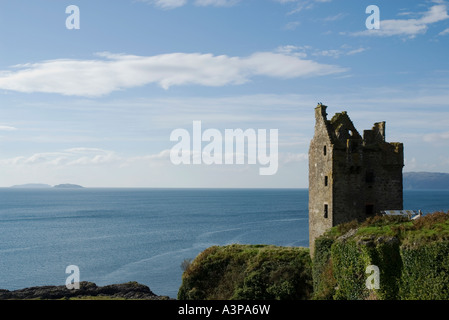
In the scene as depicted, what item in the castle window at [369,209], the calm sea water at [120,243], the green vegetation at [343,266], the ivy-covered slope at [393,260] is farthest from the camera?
the calm sea water at [120,243]

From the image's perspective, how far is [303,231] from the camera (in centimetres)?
12388

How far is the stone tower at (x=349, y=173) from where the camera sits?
3469 centimetres

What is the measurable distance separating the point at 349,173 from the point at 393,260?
12.0 m

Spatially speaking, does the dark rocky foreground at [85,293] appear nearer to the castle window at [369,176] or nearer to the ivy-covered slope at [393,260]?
the castle window at [369,176]

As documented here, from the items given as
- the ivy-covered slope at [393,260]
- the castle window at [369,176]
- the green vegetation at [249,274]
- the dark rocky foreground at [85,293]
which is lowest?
the dark rocky foreground at [85,293]

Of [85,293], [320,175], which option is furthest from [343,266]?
[85,293]

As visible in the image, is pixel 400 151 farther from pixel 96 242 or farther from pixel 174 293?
pixel 96 242

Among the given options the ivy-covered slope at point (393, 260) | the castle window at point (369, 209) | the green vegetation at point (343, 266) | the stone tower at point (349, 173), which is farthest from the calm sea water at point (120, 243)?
the ivy-covered slope at point (393, 260)

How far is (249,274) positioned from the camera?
36594 mm

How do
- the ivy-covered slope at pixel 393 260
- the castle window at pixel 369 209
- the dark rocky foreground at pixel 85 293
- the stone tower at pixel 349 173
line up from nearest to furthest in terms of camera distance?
1. the ivy-covered slope at pixel 393 260
2. the stone tower at pixel 349 173
3. the castle window at pixel 369 209
4. the dark rocky foreground at pixel 85 293

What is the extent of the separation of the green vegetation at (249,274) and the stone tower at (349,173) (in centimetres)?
255

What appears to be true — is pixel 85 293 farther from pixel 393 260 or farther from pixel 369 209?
pixel 393 260
